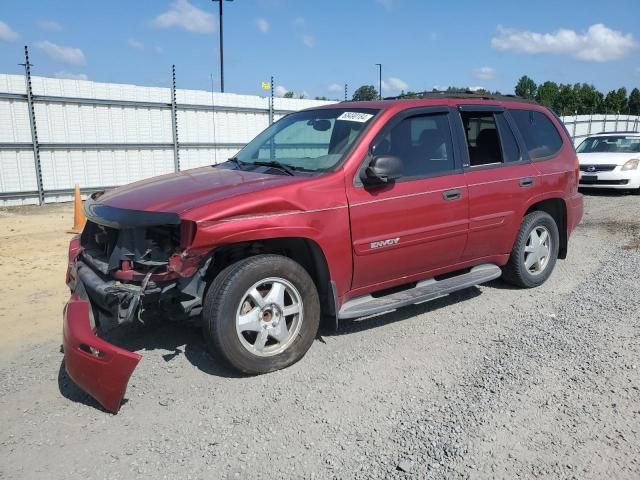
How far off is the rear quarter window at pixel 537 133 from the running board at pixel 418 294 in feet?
4.34

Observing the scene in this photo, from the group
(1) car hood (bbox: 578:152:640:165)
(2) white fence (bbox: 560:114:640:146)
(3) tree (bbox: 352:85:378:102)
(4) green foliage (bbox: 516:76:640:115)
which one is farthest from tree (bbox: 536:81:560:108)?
(1) car hood (bbox: 578:152:640:165)

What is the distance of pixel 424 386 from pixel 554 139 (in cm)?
354

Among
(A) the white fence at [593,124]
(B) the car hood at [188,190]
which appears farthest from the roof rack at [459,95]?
(A) the white fence at [593,124]

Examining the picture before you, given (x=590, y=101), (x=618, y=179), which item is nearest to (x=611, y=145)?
(x=618, y=179)

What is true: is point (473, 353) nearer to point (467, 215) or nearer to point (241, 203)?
point (467, 215)

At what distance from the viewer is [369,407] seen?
335 cm

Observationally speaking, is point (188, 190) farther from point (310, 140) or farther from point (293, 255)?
point (310, 140)

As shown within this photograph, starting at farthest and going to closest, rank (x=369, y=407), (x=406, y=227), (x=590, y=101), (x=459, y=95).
→ (x=590, y=101) → (x=459, y=95) → (x=406, y=227) → (x=369, y=407)

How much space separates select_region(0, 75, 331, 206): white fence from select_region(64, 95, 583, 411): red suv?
8267 mm

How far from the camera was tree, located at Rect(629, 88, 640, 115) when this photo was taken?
61750 mm

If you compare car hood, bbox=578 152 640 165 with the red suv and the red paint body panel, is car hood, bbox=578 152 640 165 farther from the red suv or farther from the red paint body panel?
the red paint body panel

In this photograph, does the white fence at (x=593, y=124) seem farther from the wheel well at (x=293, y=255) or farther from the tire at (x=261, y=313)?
the tire at (x=261, y=313)

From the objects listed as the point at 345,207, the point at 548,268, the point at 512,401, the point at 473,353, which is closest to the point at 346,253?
the point at 345,207

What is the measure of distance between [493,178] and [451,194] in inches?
24.7
